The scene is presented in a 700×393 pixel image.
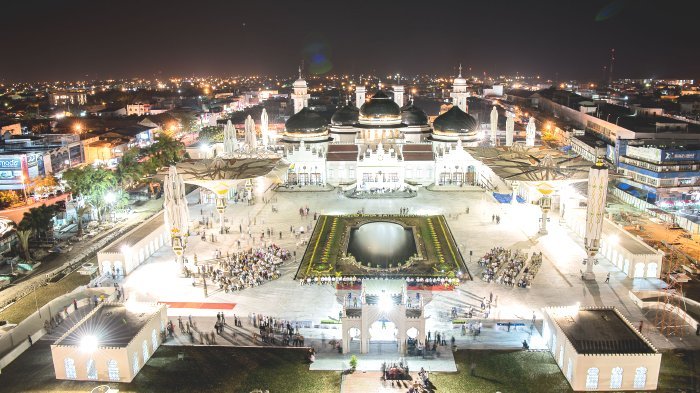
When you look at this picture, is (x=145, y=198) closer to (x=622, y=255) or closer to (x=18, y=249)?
(x=18, y=249)

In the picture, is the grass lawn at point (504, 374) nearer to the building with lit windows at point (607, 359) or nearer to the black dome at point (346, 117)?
the building with lit windows at point (607, 359)

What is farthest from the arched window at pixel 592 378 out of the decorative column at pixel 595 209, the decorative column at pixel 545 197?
the decorative column at pixel 545 197

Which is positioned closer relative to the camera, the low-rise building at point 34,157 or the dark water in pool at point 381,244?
the dark water in pool at point 381,244

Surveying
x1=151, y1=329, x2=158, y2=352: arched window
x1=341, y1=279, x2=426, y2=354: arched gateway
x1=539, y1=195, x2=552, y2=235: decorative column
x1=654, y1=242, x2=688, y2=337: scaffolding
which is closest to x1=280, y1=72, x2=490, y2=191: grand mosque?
x1=539, y1=195, x2=552, y2=235: decorative column

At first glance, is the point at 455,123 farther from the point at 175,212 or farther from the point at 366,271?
the point at 175,212

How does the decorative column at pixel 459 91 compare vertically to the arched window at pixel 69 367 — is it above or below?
above

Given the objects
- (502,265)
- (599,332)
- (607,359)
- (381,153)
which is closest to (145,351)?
(607,359)

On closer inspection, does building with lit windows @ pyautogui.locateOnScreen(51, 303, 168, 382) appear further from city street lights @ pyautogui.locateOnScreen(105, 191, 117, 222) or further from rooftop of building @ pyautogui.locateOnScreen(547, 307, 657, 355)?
city street lights @ pyautogui.locateOnScreen(105, 191, 117, 222)

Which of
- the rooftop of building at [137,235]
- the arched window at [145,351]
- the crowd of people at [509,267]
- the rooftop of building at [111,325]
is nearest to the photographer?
the rooftop of building at [111,325]
